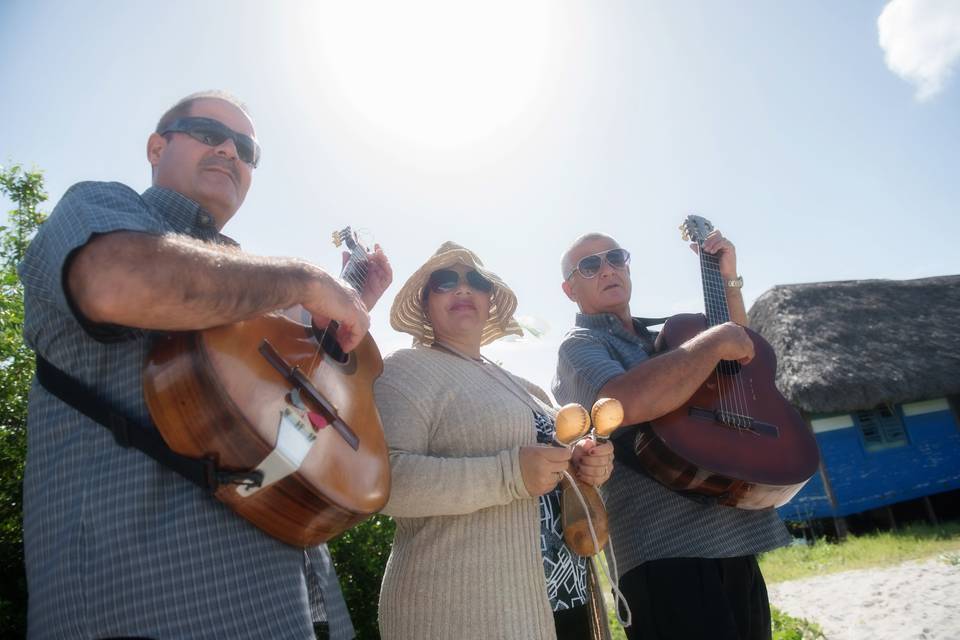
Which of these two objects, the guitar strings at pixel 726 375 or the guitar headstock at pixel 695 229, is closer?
the guitar strings at pixel 726 375

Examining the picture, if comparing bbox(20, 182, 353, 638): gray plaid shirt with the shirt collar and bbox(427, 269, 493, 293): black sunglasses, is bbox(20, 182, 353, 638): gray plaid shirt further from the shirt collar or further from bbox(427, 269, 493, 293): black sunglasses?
the shirt collar

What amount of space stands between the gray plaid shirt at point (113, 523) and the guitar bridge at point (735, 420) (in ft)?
5.90

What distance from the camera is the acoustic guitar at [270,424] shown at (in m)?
1.18

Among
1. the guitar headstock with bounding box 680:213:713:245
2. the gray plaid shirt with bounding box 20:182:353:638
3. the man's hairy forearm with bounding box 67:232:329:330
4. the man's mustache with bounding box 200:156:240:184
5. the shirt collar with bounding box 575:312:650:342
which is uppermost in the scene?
the guitar headstock with bounding box 680:213:713:245

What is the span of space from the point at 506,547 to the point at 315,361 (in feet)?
3.27

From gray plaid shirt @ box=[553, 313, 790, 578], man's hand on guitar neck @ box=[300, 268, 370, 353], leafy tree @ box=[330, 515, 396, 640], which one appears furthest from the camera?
leafy tree @ box=[330, 515, 396, 640]

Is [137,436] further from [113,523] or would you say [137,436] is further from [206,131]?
[206,131]

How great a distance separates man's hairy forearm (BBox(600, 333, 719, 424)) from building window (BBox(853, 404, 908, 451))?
1172 centimetres

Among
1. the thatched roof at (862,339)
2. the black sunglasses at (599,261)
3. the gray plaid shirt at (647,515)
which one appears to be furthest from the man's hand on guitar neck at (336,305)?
the thatched roof at (862,339)

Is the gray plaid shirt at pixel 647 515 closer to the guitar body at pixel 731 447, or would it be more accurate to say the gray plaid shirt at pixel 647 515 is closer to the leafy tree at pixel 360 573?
the guitar body at pixel 731 447

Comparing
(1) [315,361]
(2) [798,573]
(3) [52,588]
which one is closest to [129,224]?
(1) [315,361]

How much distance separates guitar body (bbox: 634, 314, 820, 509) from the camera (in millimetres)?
2260

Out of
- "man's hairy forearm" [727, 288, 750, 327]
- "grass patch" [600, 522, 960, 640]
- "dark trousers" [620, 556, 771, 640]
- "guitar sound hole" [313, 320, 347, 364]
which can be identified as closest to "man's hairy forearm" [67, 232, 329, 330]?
"guitar sound hole" [313, 320, 347, 364]

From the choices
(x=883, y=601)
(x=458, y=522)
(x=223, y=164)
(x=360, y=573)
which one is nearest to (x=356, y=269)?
(x=223, y=164)
